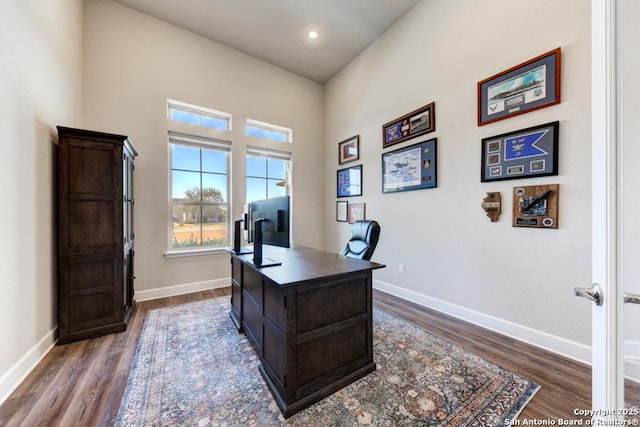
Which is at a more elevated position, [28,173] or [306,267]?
[28,173]

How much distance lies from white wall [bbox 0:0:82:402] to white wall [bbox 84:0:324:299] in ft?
1.95

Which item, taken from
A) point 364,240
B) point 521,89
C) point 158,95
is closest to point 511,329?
point 364,240

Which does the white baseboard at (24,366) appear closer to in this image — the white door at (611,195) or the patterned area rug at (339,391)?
the patterned area rug at (339,391)

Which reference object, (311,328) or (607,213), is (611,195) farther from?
(311,328)

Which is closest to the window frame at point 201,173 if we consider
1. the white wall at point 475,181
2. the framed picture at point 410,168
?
the white wall at point 475,181

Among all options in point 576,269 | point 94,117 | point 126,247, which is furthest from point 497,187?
point 94,117

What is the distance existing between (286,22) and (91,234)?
11.1 feet

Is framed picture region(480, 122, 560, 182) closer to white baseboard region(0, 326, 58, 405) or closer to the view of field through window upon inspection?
the view of field through window

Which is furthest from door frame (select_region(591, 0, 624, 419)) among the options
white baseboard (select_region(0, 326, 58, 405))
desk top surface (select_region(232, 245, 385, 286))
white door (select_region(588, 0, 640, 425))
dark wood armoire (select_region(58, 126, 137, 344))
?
dark wood armoire (select_region(58, 126, 137, 344))

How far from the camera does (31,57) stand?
1.80 meters

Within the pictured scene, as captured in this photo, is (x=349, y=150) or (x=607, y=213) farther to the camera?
(x=349, y=150)

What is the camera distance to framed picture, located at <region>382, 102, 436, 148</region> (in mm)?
2803

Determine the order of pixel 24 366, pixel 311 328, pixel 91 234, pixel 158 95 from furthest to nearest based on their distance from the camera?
pixel 158 95 < pixel 91 234 < pixel 24 366 < pixel 311 328

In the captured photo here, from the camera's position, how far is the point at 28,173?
69.1 inches
